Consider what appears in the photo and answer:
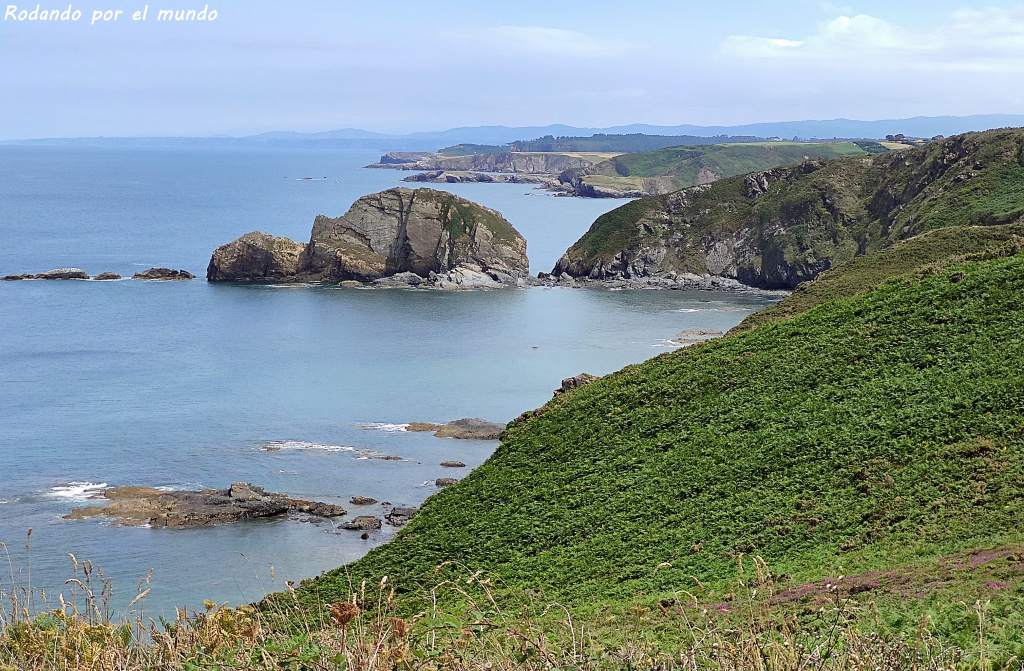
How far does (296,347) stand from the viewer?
72812 millimetres

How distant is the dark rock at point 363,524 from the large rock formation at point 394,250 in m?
68.1

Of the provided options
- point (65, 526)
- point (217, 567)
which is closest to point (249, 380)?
point (65, 526)

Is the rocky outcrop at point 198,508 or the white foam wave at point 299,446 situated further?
the white foam wave at point 299,446

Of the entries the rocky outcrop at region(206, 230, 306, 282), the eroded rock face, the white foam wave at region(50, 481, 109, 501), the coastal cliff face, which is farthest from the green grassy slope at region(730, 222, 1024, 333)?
the rocky outcrop at region(206, 230, 306, 282)

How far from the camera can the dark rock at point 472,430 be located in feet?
162

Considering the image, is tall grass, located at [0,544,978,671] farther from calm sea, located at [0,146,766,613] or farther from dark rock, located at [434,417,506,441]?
dark rock, located at [434,417,506,441]

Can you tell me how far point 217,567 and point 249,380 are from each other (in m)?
30.1

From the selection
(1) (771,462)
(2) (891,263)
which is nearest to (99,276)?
(2) (891,263)

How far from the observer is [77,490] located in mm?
40656

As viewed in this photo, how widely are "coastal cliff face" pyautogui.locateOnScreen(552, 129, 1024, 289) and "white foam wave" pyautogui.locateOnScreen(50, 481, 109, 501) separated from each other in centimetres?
6907

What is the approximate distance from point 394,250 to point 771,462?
297 feet

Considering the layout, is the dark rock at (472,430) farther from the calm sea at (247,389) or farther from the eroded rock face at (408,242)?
the eroded rock face at (408,242)

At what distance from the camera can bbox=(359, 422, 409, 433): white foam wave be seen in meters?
50.4

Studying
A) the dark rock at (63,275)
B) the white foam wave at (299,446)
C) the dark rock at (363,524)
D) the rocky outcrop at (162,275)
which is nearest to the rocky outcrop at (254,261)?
the rocky outcrop at (162,275)
